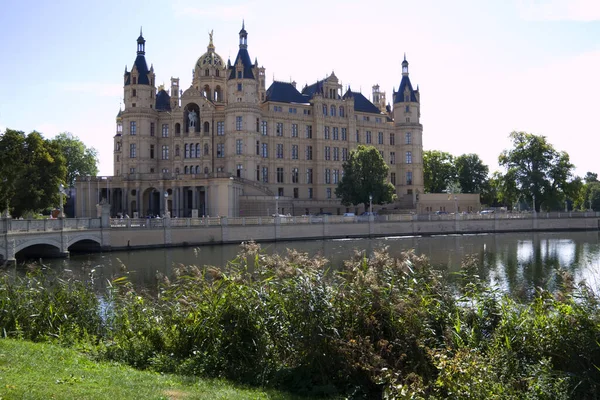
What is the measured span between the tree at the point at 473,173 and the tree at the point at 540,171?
69.1ft

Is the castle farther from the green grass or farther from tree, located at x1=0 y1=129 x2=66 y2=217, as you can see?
the green grass

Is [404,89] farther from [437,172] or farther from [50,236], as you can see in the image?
[50,236]

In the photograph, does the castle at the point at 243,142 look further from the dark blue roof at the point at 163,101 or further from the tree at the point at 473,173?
the tree at the point at 473,173

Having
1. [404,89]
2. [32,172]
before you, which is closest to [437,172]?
[404,89]

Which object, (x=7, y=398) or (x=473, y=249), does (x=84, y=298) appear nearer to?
(x=7, y=398)

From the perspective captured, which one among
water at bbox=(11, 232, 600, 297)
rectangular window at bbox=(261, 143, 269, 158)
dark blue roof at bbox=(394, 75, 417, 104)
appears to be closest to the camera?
water at bbox=(11, 232, 600, 297)

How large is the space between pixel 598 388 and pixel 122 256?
39.1m

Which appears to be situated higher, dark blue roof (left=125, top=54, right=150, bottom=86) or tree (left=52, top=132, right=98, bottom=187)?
dark blue roof (left=125, top=54, right=150, bottom=86)

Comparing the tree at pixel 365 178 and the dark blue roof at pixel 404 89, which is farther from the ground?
the dark blue roof at pixel 404 89

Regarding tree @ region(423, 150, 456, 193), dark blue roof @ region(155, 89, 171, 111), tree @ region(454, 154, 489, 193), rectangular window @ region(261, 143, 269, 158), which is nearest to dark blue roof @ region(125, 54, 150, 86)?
dark blue roof @ region(155, 89, 171, 111)

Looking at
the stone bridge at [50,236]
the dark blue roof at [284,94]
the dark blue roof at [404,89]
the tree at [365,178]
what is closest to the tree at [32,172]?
the stone bridge at [50,236]

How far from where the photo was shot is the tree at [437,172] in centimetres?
10112

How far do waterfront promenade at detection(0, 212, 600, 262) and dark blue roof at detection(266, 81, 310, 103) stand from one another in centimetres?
2701

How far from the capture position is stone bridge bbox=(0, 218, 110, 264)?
33.1 meters
